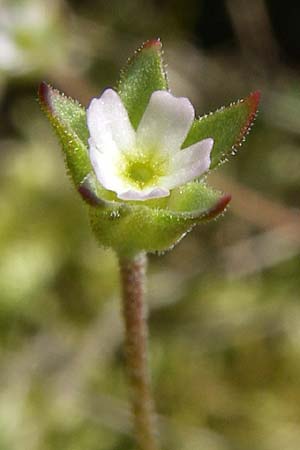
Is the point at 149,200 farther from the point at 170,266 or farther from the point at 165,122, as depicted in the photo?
the point at 170,266

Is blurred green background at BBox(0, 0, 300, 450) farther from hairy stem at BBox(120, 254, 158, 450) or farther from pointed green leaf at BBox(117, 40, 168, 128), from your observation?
pointed green leaf at BBox(117, 40, 168, 128)

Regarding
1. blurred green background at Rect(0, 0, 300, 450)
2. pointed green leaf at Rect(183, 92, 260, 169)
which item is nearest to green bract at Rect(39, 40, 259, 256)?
pointed green leaf at Rect(183, 92, 260, 169)

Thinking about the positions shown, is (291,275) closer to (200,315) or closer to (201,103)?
(200,315)

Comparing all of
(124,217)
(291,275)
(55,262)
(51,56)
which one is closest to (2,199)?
(55,262)

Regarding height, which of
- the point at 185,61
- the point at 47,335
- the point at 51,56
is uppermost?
the point at 185,61

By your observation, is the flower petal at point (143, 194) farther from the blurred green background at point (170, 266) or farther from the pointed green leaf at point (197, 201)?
the blurred green background at point (170, 266)

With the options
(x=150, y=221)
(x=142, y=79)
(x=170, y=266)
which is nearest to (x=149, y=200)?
(x=150, y=221)
